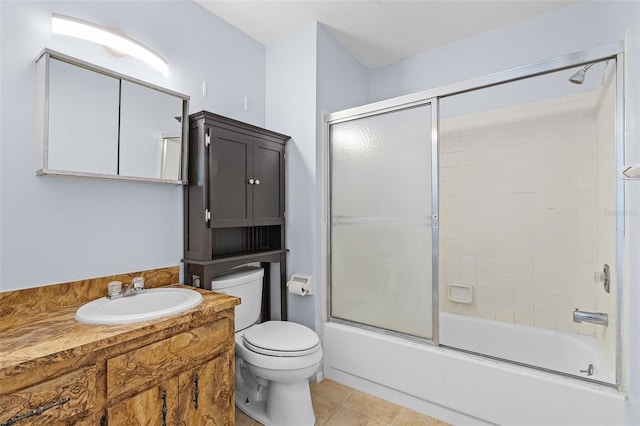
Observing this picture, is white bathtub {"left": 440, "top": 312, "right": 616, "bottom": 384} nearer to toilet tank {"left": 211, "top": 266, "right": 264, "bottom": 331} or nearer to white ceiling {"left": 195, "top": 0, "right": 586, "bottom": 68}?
toilet tank {"left": 211, "top": 266, "right": 264, "bottom": 331}

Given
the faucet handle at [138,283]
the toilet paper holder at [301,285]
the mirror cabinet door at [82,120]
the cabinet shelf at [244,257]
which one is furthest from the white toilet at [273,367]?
the mirror cabinet door at [82,120]

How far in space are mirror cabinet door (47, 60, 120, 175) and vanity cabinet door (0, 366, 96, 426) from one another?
0.84 meters

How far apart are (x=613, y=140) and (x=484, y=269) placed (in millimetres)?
1237

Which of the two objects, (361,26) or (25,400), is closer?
(25,400)

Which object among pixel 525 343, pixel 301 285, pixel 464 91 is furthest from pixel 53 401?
pixel 525 343

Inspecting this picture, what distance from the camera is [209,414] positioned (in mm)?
1377

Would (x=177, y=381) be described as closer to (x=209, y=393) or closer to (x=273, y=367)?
(x=209, y=393)

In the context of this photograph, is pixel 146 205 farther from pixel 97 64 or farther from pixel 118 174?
pixel 97 64

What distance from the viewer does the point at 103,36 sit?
1463mm

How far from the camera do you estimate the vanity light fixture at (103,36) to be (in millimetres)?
1372

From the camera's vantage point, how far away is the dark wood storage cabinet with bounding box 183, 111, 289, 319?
1768 mm

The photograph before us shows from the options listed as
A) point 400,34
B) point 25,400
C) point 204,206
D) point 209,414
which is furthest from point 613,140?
point 25,400

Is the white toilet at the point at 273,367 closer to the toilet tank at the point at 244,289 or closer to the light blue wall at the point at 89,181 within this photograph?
the toilet tank at the point at 244,289

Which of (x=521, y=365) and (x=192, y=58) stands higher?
(x=192, y=58)
